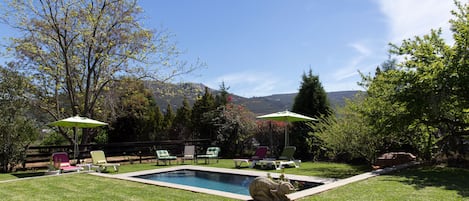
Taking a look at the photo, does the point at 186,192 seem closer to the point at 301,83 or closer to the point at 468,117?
the point at 468,117

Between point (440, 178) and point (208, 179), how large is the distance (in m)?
6.82

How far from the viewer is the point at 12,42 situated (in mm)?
15141

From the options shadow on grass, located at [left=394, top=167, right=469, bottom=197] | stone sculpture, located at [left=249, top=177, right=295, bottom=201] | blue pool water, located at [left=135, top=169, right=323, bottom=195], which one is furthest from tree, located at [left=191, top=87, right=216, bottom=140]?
stone sculpture, located at [left=249, top=177, right=295, bottom=201]

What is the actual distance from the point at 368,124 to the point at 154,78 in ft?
34.6

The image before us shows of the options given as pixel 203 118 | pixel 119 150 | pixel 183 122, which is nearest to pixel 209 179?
pixel 119 150

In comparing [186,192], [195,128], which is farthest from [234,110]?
[186,192]

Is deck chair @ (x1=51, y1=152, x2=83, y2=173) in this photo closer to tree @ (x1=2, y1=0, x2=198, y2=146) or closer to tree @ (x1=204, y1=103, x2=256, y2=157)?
tree @ (x1=2, y1=0, x2=198, y2=146)

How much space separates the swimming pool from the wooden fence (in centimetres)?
407

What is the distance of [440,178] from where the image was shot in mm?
8773

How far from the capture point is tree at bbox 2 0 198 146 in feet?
50.0

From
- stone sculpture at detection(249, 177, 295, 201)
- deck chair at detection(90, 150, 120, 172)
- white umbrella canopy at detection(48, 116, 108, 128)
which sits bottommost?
stone sculpture at detection(249, 177, 295, 201)

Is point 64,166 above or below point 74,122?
below

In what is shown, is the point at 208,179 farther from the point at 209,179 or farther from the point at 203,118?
the point at 203,118

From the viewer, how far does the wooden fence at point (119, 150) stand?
44.7ft
